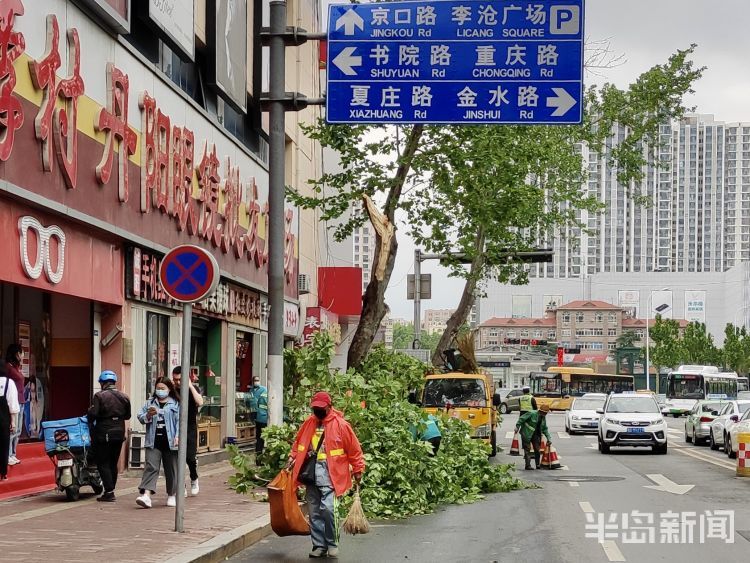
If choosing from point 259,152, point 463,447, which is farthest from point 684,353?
point 463,447

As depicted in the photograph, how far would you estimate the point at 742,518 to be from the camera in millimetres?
15117

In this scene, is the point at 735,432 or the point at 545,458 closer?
the point at 545,458

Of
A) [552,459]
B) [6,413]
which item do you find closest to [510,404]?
[552,459]

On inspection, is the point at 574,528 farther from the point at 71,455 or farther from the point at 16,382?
the point at 16,382

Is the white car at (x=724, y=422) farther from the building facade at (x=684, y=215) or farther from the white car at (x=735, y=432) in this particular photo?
the building facade at (x=684, y=215)

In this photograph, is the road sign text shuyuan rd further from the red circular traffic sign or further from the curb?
the curb

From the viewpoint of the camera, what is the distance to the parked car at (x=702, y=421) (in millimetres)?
37219

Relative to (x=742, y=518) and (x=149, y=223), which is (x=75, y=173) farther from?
(x=742, y=518)

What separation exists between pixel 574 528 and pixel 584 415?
32537mm

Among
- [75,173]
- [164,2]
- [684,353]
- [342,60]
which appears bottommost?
[684,353]

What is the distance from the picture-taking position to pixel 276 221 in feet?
53.7

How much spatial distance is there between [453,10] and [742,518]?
7.95 meters

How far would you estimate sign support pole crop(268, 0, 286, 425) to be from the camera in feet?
53.1

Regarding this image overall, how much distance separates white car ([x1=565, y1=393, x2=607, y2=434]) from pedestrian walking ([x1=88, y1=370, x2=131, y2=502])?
32127 millimetres
